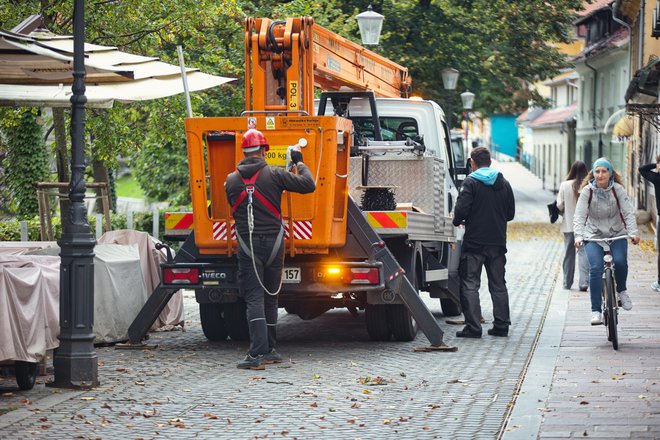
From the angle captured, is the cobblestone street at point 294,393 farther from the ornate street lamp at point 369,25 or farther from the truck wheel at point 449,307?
the ornate street lamp at point 369,25

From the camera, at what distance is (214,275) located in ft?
38.2

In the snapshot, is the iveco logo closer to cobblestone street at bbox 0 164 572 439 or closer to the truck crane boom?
cobblestone street at bbox 0 164 572 439

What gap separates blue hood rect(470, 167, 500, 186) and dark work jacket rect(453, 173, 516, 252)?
0.10 ft

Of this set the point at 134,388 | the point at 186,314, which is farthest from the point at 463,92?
the point at 134,388

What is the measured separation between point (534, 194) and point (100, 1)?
153ft

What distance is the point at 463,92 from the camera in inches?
1565

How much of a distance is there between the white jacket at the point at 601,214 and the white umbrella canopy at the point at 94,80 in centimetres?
403

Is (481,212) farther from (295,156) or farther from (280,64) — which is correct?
(295,156)

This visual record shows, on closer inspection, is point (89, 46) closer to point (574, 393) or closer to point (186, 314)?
point (186, 314)

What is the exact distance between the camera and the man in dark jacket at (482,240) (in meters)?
12.9

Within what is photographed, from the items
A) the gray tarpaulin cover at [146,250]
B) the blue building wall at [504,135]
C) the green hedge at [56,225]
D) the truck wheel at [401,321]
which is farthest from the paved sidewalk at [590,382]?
the blue building wall at [504,135]

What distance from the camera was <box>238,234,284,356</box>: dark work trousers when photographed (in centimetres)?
1079

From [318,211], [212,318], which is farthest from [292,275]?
[212,318]

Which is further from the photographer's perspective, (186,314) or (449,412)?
(186,314)
